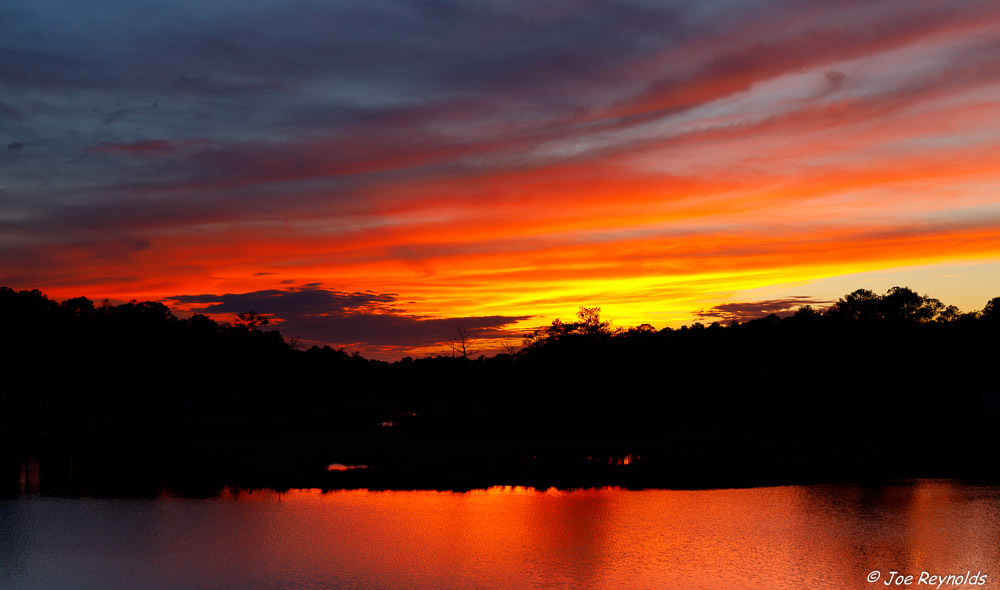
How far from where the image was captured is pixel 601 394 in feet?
247

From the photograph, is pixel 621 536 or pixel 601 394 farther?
pixel 601 394

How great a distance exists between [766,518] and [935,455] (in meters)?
27.2

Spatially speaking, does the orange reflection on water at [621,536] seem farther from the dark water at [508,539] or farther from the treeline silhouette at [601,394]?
the treeline silhouette at [601,394]

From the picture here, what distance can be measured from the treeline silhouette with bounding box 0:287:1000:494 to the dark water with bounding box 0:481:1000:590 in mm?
11301

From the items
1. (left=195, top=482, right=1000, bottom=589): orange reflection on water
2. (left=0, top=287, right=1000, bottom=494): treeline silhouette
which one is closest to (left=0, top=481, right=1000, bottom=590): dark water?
(left=195, top=482, right=1000, bottom=589): orange reflection on water

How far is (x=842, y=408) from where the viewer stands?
218ft

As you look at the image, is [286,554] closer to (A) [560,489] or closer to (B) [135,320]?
(A) [560,489]

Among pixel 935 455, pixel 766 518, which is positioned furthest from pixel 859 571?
pixel 935 455

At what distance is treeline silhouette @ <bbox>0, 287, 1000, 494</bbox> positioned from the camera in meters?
55.5

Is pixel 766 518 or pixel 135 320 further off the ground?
pixel 135 320

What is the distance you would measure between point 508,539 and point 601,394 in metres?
50.2

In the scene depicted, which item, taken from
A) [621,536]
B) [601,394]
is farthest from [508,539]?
[601,394]

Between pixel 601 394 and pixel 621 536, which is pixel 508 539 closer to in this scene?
pixel 621 536

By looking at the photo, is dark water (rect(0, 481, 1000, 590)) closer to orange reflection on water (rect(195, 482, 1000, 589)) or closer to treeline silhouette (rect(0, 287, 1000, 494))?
orange reflection on water (rect(195, 482, 1000, 589))
